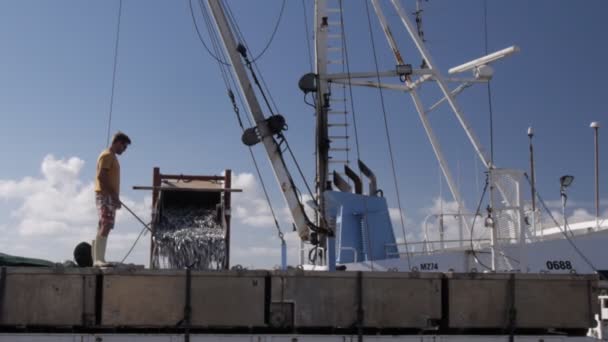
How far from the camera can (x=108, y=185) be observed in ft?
24.4

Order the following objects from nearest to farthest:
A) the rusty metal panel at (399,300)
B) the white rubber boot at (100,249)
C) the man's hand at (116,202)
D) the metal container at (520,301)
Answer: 1. the rusty metal panel at (399,300)
2. the metal container at (520,301)
3. the white rubber boot at (100,249)
4. the man's hand at (116,202)

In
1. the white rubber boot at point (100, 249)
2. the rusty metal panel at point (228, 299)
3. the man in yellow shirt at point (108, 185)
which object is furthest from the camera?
the man in yellow shirt at point (108, 185)

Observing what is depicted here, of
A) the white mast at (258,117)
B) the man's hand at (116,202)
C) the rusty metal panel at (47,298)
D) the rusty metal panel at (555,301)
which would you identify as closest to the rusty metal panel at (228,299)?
the rusty metal panel at (47,298)

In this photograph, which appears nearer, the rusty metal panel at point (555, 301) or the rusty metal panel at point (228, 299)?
the rusty metal panel at point (228, 299)

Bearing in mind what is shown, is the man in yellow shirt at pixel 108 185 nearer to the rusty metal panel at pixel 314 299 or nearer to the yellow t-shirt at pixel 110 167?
the yellow t-shirt at pixel 110 167

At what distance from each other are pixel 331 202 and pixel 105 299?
7.63m

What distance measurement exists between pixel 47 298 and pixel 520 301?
13.8 ft

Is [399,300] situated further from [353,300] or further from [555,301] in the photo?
[555,301]

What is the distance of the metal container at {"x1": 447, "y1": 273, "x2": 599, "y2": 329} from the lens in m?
6.32

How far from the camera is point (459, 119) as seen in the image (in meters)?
14.6

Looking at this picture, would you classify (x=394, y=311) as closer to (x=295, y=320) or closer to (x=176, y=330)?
(x=295, y=320)

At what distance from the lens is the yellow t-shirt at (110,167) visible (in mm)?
7414

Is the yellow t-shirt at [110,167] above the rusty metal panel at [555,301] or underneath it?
above

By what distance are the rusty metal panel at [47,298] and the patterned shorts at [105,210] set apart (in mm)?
1378
